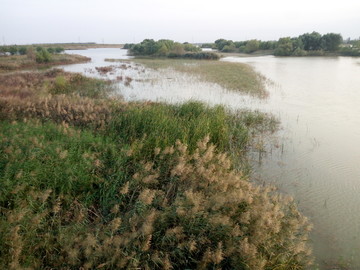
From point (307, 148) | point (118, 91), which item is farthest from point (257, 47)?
point (307, 148)

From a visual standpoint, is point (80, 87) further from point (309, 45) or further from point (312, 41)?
point (309, 45)

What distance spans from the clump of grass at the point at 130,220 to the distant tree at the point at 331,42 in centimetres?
7325

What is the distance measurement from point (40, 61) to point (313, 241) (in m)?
36.3

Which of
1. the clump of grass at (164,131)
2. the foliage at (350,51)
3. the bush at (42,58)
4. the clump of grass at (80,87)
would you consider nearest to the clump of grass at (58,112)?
the clump of grass at (164,131)

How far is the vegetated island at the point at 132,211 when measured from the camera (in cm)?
308

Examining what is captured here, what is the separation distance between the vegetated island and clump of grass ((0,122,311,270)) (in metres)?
0.02

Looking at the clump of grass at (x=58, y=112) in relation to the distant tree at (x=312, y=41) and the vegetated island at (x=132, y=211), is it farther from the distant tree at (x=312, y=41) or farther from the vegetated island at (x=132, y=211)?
the distant tree at (x=312, y=41)

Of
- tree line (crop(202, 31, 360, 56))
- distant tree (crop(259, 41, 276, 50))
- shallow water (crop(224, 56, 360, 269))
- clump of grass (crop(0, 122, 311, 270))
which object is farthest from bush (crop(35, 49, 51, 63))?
distant tree (crop(259, 41, 276, 50))

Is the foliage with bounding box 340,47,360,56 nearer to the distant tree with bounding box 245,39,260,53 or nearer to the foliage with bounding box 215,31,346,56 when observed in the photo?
the foliage with bounding box 215,31,346,56

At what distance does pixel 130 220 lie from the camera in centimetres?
346

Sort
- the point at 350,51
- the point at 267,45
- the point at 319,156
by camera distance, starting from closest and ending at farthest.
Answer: the point at 319,156 < the point at 350,51 < the point at 267,45

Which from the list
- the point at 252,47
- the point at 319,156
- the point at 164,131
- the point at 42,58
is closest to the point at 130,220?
the point at 164,131

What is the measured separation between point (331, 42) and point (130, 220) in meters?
76.0

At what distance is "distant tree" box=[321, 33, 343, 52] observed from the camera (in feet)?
214
